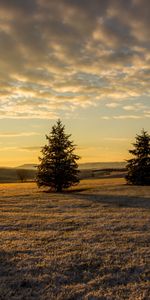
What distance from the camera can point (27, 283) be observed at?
1145 cm

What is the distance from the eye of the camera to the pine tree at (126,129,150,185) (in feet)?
194

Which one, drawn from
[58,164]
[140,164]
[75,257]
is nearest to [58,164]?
[58,164]

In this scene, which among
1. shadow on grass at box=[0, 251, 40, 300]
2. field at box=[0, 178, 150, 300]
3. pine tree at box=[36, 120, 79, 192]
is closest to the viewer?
shadow on grass at box=[0, 251, 40, 300]

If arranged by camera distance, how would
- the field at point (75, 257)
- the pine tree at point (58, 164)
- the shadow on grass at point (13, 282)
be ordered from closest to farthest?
the shadow on grass at point (13, 282) < the field at point (75, 257) < the pine tree at point (58, 164)

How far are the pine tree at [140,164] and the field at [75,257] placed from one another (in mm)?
35365

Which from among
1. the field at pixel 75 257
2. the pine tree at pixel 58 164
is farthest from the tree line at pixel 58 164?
the field at pixel 75 257

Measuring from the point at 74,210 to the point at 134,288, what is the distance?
17.4 metres

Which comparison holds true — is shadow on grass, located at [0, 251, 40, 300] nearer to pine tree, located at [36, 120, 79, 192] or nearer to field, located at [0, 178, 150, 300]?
field, located at [0, 178, 150, 300]

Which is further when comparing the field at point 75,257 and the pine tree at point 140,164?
the pine tree at point 140,164

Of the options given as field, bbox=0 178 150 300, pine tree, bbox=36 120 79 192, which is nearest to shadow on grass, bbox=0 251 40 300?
field, bbox=0 178 150 300

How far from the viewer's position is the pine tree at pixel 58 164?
50.4 meters

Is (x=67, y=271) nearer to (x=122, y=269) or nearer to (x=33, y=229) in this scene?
(x=122, y=269)

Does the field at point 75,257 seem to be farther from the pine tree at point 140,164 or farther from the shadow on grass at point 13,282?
the pine tree at point 140,164

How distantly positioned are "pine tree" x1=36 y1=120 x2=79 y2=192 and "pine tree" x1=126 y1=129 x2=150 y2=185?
1290 centimetres
